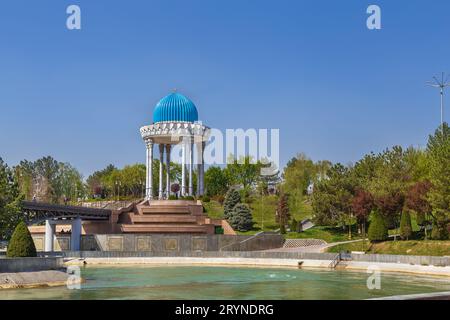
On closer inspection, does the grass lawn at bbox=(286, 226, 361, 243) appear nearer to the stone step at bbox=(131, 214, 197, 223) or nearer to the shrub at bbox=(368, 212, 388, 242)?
the shrub at bbox=(368, 212, 388, 242)

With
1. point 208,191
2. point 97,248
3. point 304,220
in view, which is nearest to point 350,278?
point 97,248

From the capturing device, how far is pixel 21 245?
36.7 meters

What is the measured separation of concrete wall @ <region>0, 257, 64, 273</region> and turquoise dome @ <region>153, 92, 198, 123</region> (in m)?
44.4

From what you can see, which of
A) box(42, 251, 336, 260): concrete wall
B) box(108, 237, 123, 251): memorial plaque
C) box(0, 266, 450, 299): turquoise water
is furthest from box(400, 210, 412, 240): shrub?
box(108, 237, 123, 251): memorial plaque

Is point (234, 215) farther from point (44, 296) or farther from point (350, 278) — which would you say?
point (44, 296)

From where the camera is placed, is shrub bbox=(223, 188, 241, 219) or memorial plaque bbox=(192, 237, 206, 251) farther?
shrub bbox=(223, 188, 241, 219)

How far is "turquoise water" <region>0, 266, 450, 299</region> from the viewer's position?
101 ft

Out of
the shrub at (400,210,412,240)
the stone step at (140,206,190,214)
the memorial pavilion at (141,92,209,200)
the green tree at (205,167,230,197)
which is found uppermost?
the memorial pavilion at (141,92,209,200)

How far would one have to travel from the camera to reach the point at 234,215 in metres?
79.9

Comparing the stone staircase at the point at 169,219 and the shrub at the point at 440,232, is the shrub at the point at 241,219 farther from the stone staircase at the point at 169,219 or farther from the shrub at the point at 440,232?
the shrub at the point at 440,232

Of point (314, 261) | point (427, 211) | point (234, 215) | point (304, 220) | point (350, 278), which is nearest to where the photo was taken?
point (350, 278)

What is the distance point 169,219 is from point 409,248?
2891cm
